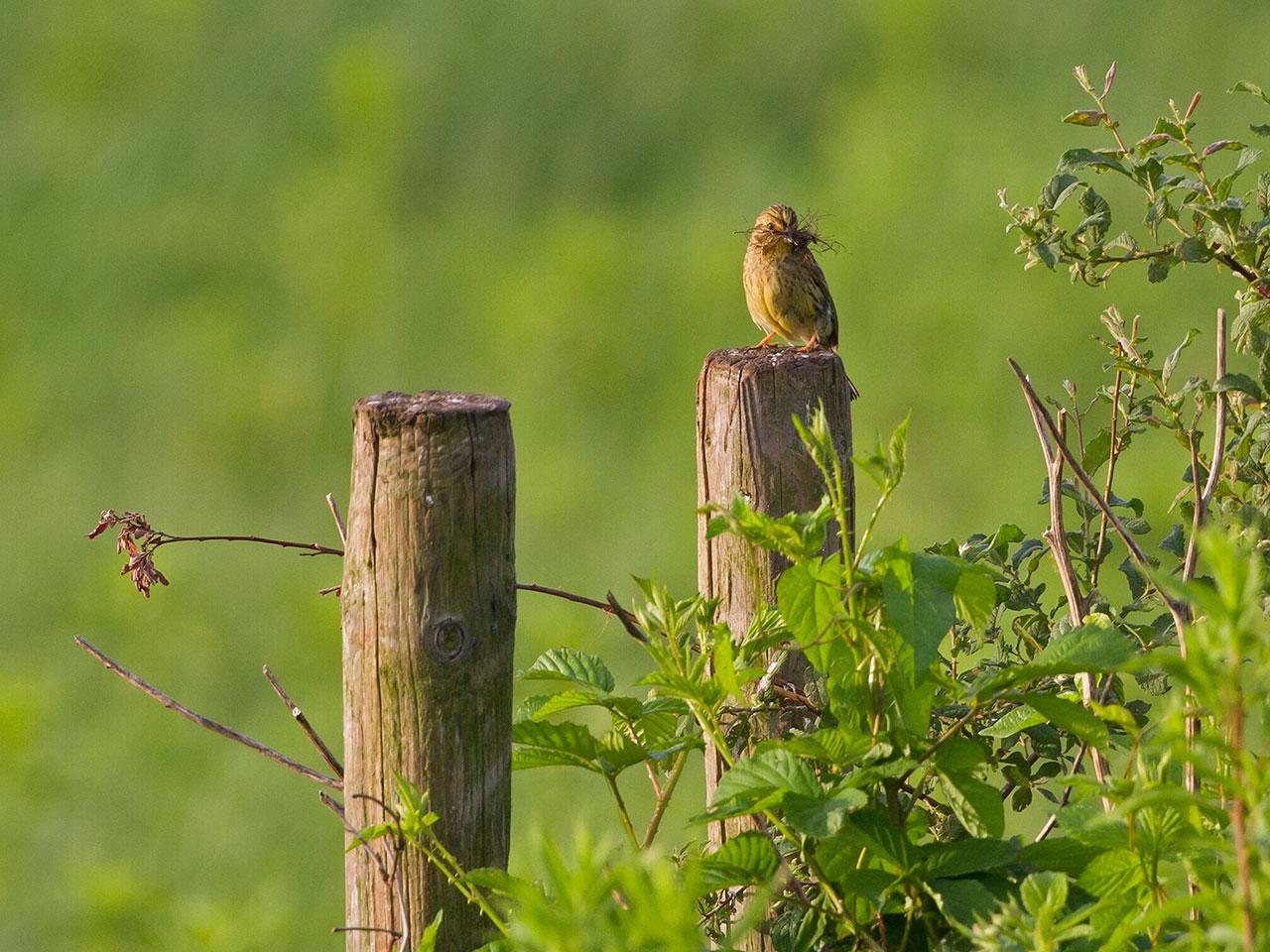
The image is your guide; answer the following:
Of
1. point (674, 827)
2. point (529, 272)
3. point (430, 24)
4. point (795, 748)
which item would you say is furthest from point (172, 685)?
point (795, 748)

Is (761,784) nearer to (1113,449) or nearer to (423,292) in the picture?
(1113,449)

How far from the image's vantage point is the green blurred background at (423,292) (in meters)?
8.27

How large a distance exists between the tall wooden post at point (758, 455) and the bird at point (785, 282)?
47.3 inches

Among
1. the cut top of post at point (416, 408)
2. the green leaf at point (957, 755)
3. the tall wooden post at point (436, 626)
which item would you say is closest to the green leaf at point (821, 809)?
the green leaf at point (957, 755)

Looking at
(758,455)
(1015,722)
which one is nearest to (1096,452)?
(758,455)

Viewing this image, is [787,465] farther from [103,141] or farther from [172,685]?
[103,141]

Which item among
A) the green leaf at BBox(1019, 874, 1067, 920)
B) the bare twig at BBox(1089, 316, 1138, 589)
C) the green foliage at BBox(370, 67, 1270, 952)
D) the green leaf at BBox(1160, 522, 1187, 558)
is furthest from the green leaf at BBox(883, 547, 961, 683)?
the green leaf at BBox(1160, 522, 1187, 558)

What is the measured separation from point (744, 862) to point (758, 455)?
65cm

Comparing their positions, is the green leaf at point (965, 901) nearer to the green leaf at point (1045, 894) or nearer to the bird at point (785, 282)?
the green leaf at point (1045, 894)

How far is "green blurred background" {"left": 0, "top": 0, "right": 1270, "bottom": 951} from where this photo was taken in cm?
827

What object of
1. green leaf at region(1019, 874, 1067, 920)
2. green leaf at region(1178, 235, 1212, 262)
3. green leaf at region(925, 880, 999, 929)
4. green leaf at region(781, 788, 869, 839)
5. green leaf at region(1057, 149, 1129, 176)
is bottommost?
green leaf at region(925, 880, 999, 929)

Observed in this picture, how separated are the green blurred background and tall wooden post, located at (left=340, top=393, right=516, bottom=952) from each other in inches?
183

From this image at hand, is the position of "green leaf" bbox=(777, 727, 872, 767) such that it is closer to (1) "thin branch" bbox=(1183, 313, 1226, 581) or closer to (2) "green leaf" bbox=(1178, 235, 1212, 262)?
(1) "thin branch" bbox=(1183, 313, 1226, 581)

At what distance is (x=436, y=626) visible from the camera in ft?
6.50
